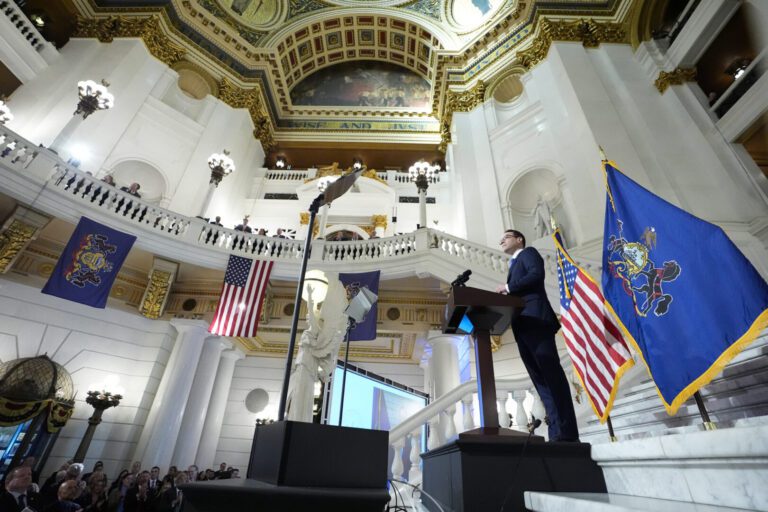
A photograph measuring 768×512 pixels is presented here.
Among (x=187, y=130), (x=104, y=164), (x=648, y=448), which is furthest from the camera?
(x=187, y=130)

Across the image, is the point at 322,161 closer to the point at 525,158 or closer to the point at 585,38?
the point at 525,158

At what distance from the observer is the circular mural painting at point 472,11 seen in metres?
16.0

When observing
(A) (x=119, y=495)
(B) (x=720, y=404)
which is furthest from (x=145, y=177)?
(B) (x=720, y=404)

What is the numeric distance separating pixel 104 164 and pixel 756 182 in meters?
18.7

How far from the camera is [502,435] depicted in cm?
195

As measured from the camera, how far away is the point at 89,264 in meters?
7.56

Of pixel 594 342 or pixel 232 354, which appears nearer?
pixel 594 342

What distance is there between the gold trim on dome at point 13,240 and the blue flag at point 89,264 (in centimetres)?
95

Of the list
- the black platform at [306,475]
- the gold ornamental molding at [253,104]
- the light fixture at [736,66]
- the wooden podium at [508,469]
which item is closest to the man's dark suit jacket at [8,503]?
the black platform at [306,475]

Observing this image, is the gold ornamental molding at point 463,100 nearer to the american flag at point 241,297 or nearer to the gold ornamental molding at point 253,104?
the gold ornamental molding at point 253,104

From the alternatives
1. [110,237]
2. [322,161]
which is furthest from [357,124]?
[110,237]

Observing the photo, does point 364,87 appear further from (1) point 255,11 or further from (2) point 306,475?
(2) point 306,475

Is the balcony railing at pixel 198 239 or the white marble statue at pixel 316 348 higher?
the balcony railing at pixel 198 239

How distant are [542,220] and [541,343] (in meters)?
10.2
